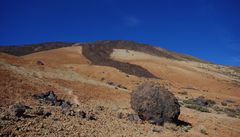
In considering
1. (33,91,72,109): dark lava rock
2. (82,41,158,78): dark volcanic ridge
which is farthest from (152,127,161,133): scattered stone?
(82,41,158,78): dark volcanic ridge

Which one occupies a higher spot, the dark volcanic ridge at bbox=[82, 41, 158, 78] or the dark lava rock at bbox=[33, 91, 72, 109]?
the dark volcanic ridge at bbox=[82, 41, 158, 78]

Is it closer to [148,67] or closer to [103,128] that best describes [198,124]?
[103,128]

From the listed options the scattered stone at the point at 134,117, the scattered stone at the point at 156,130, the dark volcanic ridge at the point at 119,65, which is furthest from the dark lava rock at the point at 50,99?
the dark volcanic ridge at the point at 119,65

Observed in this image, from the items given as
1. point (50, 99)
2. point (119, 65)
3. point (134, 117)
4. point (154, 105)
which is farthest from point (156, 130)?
point (119, 65)

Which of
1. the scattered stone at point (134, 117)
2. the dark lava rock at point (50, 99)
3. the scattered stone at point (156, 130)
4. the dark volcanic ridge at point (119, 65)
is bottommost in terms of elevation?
the scattered stone at point (156, 130)

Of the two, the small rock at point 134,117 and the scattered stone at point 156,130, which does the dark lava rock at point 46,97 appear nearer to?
the small rock at point 134,117

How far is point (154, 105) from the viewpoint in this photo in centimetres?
2422

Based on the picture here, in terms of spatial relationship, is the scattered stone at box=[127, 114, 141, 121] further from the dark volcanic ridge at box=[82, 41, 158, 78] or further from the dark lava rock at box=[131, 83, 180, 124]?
the dark volcanic ridge at box=[82, 41, 158, 78]

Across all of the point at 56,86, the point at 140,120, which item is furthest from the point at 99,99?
the point at 140,120

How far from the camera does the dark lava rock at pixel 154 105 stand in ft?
78.7

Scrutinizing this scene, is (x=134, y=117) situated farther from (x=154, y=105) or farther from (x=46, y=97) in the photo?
(x=46, y=97)

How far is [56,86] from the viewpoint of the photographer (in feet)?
112

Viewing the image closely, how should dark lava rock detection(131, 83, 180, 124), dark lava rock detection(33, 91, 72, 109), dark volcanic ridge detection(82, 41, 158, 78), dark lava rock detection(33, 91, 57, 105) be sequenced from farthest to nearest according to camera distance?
dark volcanic ridge detection(82, 41, 158, 78) → dark lava rock detection(33, 91, 57, 105) → dark lava rock detection(33, 91, 72, 109) → dark lava rock detection(131, 83, 180, 124)

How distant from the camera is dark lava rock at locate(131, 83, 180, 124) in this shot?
23984mm
